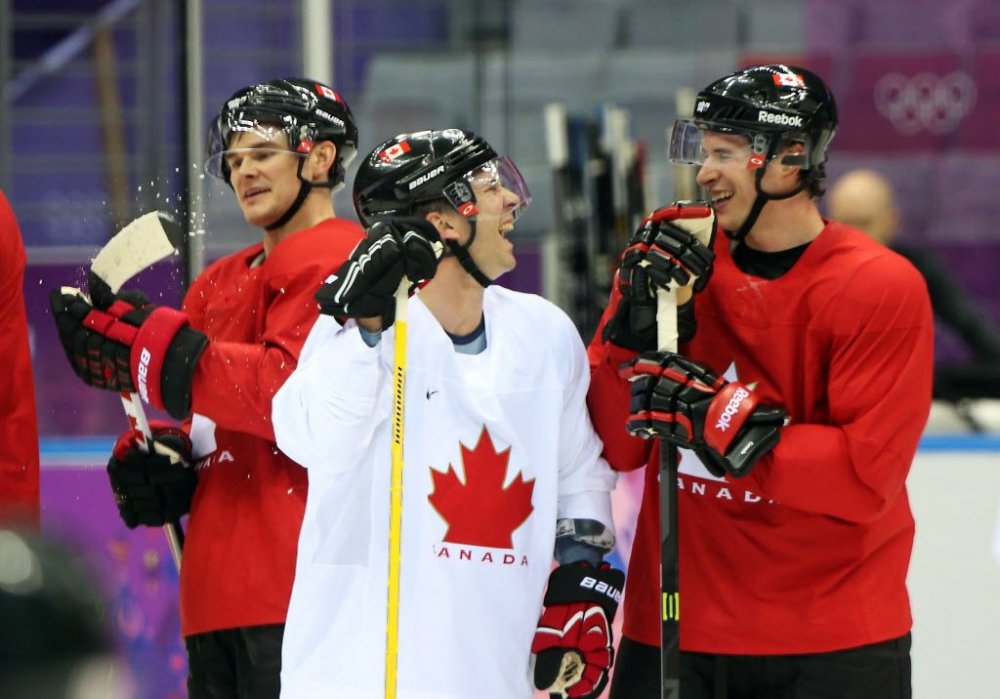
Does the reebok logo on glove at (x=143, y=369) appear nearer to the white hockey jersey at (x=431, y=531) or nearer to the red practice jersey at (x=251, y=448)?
the red practice jersey at (x=251, y=448)

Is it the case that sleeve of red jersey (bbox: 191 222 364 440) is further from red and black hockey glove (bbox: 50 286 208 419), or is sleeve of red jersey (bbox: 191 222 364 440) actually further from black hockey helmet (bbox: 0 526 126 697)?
black hockey helmet (bbox: 0 526 126 697)

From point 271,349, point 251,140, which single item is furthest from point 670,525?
point 251,140

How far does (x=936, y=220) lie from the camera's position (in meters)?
5.38

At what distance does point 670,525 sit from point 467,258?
0.44 m

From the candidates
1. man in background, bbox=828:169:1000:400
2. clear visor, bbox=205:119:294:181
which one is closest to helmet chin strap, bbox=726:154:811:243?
clear visor, bbox=205:119:294:181

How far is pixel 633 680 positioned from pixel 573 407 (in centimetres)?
41

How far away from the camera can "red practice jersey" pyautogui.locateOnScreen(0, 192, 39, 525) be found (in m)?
2.54

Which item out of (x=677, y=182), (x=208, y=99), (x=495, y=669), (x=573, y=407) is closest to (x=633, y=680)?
(x=495, y=669)

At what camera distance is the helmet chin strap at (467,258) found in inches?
86.0

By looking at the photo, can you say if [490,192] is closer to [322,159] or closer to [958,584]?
[322,159]

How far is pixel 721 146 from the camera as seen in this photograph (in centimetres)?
225

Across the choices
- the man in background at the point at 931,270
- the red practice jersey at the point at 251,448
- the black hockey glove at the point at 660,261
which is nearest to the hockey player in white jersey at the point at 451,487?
the black hockey glove at the point at 660,261

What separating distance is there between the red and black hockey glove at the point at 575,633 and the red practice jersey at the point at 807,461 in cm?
12

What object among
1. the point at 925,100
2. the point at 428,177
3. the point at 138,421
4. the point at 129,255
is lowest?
the point at 138,421
